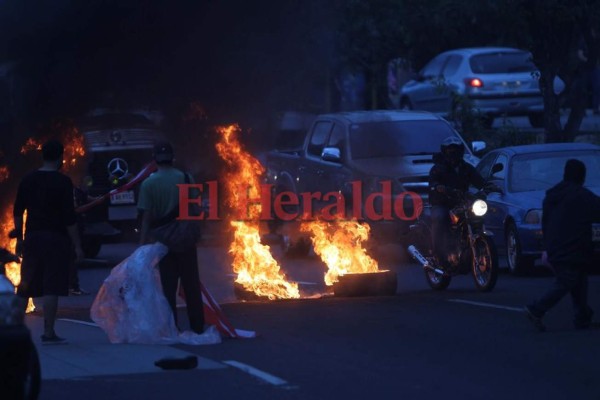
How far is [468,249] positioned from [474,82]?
1410 centimetres

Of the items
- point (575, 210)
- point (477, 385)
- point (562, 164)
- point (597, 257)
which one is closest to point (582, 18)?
point (562, 164)

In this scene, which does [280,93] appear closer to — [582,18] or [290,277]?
[290,277]

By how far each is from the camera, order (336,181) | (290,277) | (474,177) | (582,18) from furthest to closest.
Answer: (582,18)
(336,181)
(290,277)
(474,177)

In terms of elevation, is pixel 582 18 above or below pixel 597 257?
above

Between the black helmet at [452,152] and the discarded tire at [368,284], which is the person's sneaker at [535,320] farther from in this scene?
the black helmet at [452,152]

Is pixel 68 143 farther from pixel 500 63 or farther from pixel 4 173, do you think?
pixel 500 63

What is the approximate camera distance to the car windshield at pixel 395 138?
1852 centimetres

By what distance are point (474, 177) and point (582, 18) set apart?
7.28m

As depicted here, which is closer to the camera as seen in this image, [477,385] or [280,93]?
[477,385]

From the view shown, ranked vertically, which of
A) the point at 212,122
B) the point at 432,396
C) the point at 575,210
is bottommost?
the point at 432,396

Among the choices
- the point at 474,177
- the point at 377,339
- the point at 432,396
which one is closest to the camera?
the point at 432,396

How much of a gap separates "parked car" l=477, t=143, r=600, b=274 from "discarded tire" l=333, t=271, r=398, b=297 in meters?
2.79

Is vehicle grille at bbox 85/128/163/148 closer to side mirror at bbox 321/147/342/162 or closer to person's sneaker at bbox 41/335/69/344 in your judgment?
side mirror at bbox 321/147/342/162

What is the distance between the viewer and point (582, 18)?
2080cm
